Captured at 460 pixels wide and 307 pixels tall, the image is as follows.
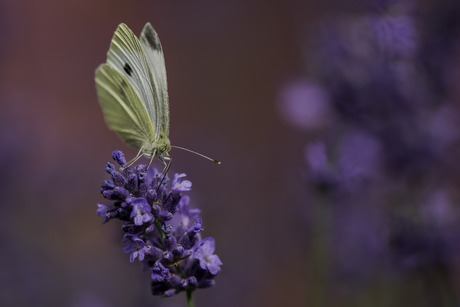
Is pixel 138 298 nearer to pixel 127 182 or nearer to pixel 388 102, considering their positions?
pixel 127 182

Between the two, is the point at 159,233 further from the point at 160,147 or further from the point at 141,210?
the point at 160,147

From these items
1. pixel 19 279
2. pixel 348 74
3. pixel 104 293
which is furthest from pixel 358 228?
pixel 19 279

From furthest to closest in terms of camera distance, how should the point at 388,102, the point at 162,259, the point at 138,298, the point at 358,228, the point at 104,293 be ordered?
the point at 358,228 → the point at 104,293 → the point at 388,102 → the point at 138,298 → the point at 162,259

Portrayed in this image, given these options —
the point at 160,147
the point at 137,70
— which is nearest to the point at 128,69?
the point at 137,70

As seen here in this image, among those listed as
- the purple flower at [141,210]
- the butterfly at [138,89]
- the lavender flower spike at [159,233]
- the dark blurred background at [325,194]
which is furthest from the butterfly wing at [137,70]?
the dark blurred background at [325,194]

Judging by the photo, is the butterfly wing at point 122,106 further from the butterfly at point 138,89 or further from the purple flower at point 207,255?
the purple flower at point 207,255
